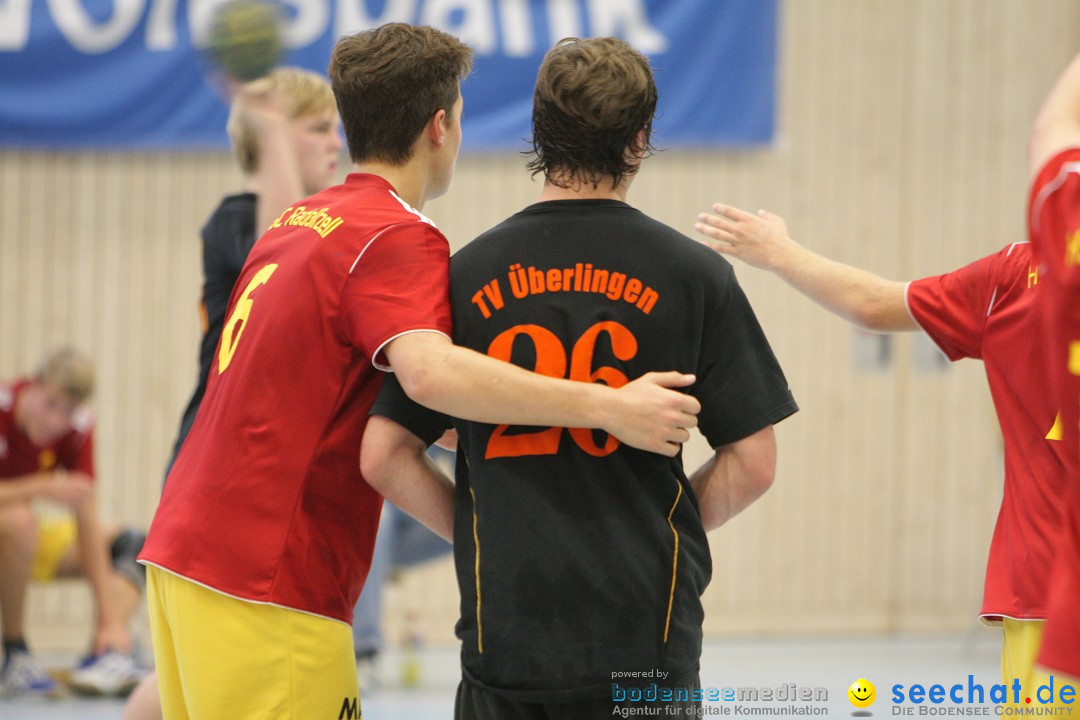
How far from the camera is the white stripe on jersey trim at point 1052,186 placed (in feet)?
5.63

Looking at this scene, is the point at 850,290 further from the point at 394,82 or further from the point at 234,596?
the point at 234,596

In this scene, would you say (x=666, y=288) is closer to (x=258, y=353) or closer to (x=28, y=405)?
(x=258, y=353)

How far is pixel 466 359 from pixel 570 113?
494mm

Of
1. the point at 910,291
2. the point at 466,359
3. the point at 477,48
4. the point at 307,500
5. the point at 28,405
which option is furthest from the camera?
the point at 477,48

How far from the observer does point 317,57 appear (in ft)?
24.6

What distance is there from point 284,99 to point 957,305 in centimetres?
183

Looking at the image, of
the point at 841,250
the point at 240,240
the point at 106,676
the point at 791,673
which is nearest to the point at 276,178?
the point at 240,240

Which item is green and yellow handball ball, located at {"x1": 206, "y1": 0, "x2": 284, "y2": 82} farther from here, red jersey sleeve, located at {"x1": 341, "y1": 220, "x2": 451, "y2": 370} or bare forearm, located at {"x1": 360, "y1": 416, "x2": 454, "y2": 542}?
bare forearm, located at {"x1": 360, "y1": 416, "x2": 454, "y2": 542}

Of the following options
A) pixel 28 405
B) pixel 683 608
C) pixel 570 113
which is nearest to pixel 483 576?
pixel 683 608

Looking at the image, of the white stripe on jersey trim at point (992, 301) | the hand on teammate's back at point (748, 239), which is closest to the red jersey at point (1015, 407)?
the white stripe on jersey trim at point (992, 301)

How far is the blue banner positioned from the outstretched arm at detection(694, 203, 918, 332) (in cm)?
498

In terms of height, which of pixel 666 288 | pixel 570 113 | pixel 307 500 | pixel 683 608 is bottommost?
pixel 683 608

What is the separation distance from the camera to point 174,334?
766 centimetres

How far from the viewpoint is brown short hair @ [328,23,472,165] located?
2.27 m
